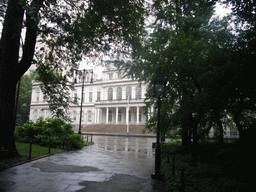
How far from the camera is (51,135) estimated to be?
1409 cm

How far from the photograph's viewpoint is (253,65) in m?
5.05

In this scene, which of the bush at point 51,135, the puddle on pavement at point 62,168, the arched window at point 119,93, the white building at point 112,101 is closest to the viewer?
the puddle on pavement at point 62,168

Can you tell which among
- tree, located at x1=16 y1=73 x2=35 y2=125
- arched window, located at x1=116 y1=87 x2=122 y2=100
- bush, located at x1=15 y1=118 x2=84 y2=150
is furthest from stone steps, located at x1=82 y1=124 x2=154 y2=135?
bush, located at x1=15 y1=118 x2=84 y2=150

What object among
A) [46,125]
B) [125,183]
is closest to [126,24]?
[125,183]

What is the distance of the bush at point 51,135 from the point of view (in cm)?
1347

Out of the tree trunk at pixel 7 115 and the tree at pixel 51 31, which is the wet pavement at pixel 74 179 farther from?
the tree at pixel 51 31

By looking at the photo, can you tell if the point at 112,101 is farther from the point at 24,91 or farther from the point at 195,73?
the point at 195,73

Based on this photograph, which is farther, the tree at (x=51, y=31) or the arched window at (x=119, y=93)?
the arched window at (x=119, y=93)

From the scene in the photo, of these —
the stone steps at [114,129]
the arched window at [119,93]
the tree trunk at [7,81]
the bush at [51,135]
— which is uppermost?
the arched window at [119,93]

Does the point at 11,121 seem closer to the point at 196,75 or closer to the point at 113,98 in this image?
the point at 196,75

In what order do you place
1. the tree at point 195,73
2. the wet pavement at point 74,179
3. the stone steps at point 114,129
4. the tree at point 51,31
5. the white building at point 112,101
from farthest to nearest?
1. the white building at point 112,101
2. the stone steps at point 114,129
3. the tree at point 51,31
4. the tree at point 195,73
5. the wet pavement at point 74,179

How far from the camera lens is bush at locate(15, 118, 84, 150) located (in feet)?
44.2

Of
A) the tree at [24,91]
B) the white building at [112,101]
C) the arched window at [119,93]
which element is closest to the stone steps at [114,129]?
the white building at [112,101]

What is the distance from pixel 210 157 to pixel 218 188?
395cm
